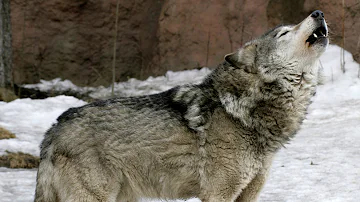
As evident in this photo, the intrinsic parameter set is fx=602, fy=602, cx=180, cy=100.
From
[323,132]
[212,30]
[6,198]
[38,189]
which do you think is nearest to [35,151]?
[6,198]

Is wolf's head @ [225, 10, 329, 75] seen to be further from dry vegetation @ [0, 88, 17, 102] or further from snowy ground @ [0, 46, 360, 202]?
dry vegetation @ [0, 88, 17, 102]

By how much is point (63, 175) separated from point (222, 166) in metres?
1.15

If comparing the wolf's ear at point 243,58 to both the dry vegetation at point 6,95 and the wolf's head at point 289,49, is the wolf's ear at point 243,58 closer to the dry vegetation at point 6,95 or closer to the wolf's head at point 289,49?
the wolf's head at point 289,49

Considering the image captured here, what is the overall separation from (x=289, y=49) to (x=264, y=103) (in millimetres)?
434

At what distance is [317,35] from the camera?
4422 mm

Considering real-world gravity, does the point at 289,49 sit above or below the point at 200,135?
above

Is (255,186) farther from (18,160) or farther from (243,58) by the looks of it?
(18,160)

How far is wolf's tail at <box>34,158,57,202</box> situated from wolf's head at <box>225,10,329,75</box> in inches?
60.5

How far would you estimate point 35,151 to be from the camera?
7.47m

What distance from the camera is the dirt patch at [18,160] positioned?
7.05 metres

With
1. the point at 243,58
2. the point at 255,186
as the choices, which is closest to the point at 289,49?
the point at 243,58

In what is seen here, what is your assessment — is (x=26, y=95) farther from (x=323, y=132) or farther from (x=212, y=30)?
(x=323, y=132)

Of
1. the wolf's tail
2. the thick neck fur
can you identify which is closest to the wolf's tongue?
the thick neck fur

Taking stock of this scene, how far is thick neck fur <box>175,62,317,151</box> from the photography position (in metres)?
4.36
